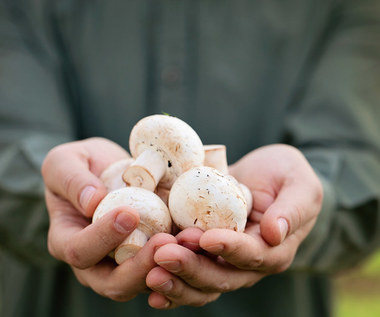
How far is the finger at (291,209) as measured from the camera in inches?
40.7

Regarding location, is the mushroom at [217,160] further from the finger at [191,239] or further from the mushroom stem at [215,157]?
the finger at [191,239]

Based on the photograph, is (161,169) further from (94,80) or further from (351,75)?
(351,75)

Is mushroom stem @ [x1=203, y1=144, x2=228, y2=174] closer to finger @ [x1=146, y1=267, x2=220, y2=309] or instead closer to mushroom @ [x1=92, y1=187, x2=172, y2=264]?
mushroom @ [x1=92, y1=187, x2=172, y2=264]

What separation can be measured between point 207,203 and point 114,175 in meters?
0.32

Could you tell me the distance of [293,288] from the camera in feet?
6.04

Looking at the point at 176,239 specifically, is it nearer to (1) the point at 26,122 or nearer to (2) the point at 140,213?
(2) the point at 140,213

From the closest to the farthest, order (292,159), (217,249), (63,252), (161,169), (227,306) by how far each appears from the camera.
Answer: (217,249)
(63,252)
(161,169)
(292,159)
(227,306)

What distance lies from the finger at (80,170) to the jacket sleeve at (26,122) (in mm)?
407

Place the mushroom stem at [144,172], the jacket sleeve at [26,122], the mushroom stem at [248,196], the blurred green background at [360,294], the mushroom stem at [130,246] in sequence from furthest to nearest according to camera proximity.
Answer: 1. the blurred green background at [360,294]
2. the jacket sleeve at [26,122]
3. the mushroom stem at [248,196]
4. the mushroom stem at [144,172]
5. the mushroom stem at [130,246]

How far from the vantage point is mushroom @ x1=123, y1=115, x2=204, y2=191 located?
1.16 metres

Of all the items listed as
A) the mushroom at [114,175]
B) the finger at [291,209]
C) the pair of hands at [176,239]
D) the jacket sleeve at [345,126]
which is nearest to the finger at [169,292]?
the pair of hands at [176,239]

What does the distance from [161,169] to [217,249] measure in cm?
36

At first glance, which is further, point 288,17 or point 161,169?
point 288,17

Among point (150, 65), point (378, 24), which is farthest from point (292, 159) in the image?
point (378, 24)
